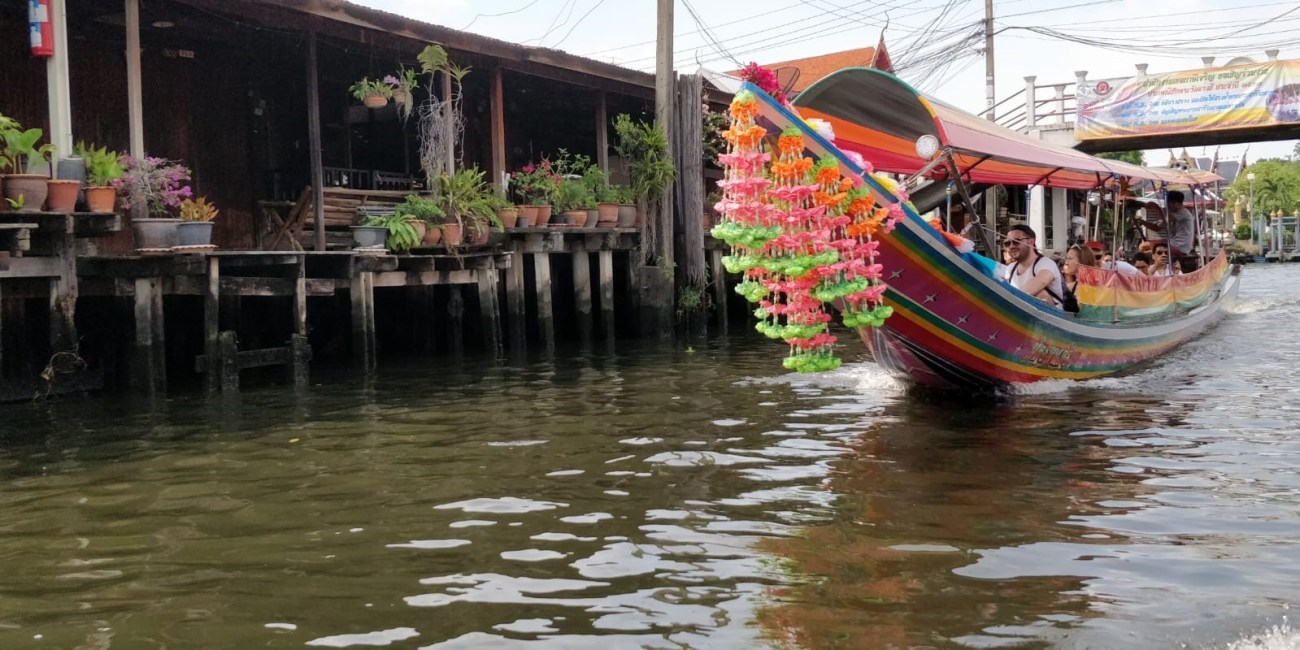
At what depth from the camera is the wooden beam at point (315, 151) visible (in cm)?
1203

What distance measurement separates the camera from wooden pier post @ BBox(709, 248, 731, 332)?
55.6 feet

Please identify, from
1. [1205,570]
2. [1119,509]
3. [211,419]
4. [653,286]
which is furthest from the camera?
[653,286]

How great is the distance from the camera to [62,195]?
9.33m

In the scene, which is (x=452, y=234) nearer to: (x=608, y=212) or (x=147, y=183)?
(x=608, y=212)

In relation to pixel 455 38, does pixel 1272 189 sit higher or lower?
higher

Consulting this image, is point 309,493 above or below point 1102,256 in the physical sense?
below

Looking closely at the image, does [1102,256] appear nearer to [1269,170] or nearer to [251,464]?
[251,464]

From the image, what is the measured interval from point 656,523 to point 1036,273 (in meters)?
5.55

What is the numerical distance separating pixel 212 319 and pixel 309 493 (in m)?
5.12

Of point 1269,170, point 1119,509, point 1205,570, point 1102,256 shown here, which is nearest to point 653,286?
point 1102,256

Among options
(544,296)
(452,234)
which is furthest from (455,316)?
(452,234)

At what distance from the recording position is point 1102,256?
42.3 feet

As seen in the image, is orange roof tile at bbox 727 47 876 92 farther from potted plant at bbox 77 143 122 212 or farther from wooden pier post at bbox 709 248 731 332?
potted plant at bbox 77 143 122 212

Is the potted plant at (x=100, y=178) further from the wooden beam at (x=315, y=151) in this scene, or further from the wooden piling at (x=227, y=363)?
the wooden beam at (x=315, y=151)
